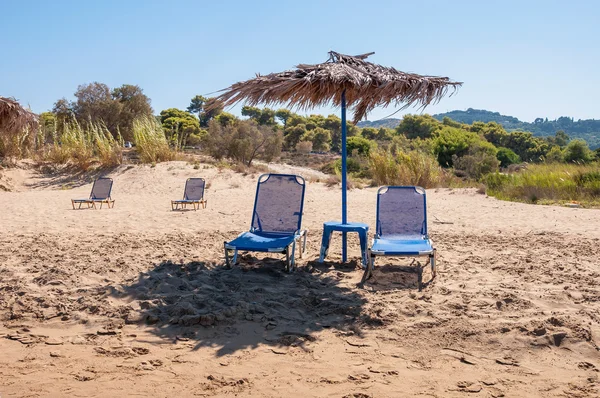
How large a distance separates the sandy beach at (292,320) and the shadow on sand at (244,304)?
18 millimetres

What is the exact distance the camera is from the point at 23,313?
4.25 metres

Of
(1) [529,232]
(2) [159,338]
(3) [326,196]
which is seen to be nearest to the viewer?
(2) [159,338]

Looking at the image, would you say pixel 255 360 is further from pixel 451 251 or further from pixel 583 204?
pixel 583 204

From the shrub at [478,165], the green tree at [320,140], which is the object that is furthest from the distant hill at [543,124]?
the shrub at [478,165]

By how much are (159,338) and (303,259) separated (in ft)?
8.51

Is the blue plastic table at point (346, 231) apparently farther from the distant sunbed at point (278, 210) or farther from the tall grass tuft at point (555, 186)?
the tall grass tuft at point (555, 186)

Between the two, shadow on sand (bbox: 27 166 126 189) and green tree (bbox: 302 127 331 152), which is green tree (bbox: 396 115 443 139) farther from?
shadow on sand (bbox: 27 166 126 189)

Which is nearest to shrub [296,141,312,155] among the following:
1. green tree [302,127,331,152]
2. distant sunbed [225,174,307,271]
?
green tree [302,127,331,152]

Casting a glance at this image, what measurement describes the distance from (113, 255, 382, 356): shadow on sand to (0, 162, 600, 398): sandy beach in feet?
0.06

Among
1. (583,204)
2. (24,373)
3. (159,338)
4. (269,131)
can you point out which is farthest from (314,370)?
(269,131)

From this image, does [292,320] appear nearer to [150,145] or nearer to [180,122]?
[150,145]

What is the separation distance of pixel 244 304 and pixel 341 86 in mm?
2507

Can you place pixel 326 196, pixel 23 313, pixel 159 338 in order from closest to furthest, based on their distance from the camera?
pixel 159 338 → pixel 23 313 → pixel 326 196

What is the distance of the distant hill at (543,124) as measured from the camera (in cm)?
9456
